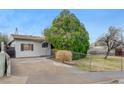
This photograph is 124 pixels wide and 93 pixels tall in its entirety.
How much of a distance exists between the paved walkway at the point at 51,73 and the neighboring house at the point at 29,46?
9 centimetres

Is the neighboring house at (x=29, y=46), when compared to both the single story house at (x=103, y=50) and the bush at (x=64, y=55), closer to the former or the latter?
the bush at (x=64, y=55)

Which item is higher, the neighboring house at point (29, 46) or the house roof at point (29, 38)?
the house roof at point (29, 38)

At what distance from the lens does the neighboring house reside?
5.30 m

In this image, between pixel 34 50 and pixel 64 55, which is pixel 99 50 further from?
pixel 34 50

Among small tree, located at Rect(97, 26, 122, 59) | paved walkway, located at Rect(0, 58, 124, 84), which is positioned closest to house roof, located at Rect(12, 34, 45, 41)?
paved walkway, located at Rect(0, 58, 124, 84)

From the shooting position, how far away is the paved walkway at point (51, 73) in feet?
17.4

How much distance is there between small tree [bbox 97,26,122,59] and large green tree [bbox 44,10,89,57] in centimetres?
24

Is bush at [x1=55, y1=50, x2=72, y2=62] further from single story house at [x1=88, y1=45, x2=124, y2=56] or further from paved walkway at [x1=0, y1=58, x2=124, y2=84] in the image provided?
single story house at [x1=88, y1=45, x2=124, y2=56]

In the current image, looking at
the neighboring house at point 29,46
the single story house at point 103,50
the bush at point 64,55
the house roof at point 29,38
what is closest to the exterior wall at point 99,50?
the single story house at point 103,50

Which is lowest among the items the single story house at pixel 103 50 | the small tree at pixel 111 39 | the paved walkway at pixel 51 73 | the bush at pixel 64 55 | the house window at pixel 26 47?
the paved walkway at pixel 51 73

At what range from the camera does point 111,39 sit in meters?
5.31

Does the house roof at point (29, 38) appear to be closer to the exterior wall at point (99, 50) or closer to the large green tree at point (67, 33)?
the large green tree at point (67, 33)
